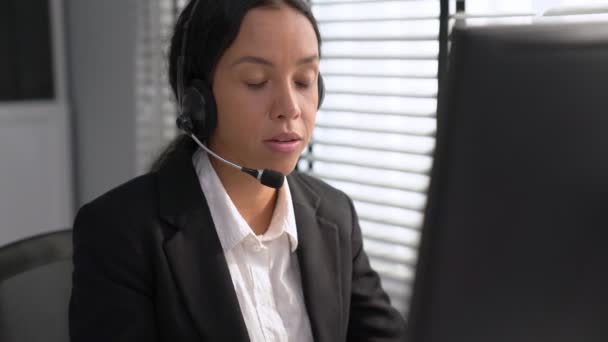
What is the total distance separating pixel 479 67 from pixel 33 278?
3.15ft

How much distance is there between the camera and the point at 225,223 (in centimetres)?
104

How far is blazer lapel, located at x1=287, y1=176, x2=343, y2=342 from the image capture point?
1.07 meters

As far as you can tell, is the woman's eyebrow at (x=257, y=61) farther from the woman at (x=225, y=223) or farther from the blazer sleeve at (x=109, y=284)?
the blazer sleeve at (x=109, y=284)

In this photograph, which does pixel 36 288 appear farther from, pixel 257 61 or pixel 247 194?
pixel 257 61

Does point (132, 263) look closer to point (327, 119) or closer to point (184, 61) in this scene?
point (184, 61)

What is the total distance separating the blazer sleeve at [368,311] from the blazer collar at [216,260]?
57 millimetres

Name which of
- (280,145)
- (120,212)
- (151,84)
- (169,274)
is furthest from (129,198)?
(151,84)

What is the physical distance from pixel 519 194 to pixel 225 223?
2.40 feet

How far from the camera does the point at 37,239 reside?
1.13m

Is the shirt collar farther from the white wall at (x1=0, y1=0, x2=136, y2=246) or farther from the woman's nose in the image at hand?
the white wall at (x1=0, y1=0, x2=136, y2=246)

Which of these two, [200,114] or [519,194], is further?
[200,114]

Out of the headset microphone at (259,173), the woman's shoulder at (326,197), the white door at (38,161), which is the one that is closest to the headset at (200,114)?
the headset microphone at (259,173)

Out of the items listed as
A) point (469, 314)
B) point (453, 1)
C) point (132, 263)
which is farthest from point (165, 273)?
point (453, 1)

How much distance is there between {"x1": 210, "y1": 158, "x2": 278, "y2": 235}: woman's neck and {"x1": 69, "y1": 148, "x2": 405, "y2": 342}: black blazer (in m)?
0.05
